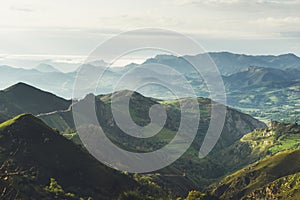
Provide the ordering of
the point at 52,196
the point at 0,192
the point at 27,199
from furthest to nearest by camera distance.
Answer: the point at 52,196, the point at 27,199, the point at 0,192

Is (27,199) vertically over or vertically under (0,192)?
under

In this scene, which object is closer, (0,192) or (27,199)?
(0,192)

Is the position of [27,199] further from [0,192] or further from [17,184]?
[0,192]

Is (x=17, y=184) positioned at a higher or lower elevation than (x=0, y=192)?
lower

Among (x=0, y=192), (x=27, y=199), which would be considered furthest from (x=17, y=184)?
(x=0, y=192)

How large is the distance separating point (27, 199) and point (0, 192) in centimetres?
12144

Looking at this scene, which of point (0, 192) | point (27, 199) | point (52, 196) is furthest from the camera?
point (52, 196)

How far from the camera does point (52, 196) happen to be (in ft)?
653

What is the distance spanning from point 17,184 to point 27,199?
48.4ft

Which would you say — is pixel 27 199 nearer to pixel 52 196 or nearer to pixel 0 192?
pixel 52 196

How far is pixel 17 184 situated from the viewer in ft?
650

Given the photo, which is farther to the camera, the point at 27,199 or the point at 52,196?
the point at 52,196

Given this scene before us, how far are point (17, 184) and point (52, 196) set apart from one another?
18735 millimetres

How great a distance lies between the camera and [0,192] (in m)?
73.5
